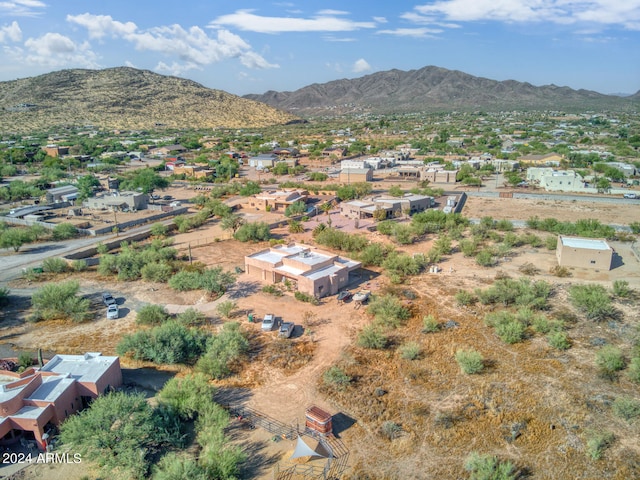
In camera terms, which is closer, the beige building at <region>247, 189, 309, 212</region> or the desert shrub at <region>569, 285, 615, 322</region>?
the desert shrub at <region>569, 285, 615, 322</region>

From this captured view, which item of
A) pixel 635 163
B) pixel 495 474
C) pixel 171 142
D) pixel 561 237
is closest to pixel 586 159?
pixel 635 163

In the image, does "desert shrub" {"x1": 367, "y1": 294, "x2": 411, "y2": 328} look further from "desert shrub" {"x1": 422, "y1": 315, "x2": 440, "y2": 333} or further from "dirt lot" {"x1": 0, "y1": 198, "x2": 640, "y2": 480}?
"desert shrub" {"x1": 422, "y1": 315, "x2": 440, "y2": 333}

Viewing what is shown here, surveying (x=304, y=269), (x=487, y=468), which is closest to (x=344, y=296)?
(x=304, y=269)

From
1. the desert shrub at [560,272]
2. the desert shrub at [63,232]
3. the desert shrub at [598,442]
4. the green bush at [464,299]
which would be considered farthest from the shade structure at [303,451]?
the desert shrub at [63,232]

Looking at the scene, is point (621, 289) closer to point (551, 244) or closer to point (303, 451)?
point (551, 244)

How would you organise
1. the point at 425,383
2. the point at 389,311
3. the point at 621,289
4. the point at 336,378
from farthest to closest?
the point at 621,289 < the point at 389,311 < the point at 425,383 < the point at 336,378

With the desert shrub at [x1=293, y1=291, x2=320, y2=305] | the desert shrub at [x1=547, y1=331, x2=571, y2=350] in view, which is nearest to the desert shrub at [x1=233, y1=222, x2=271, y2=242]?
the desert shrub at [x1=293, y1=291, x2=320, y2=305]
